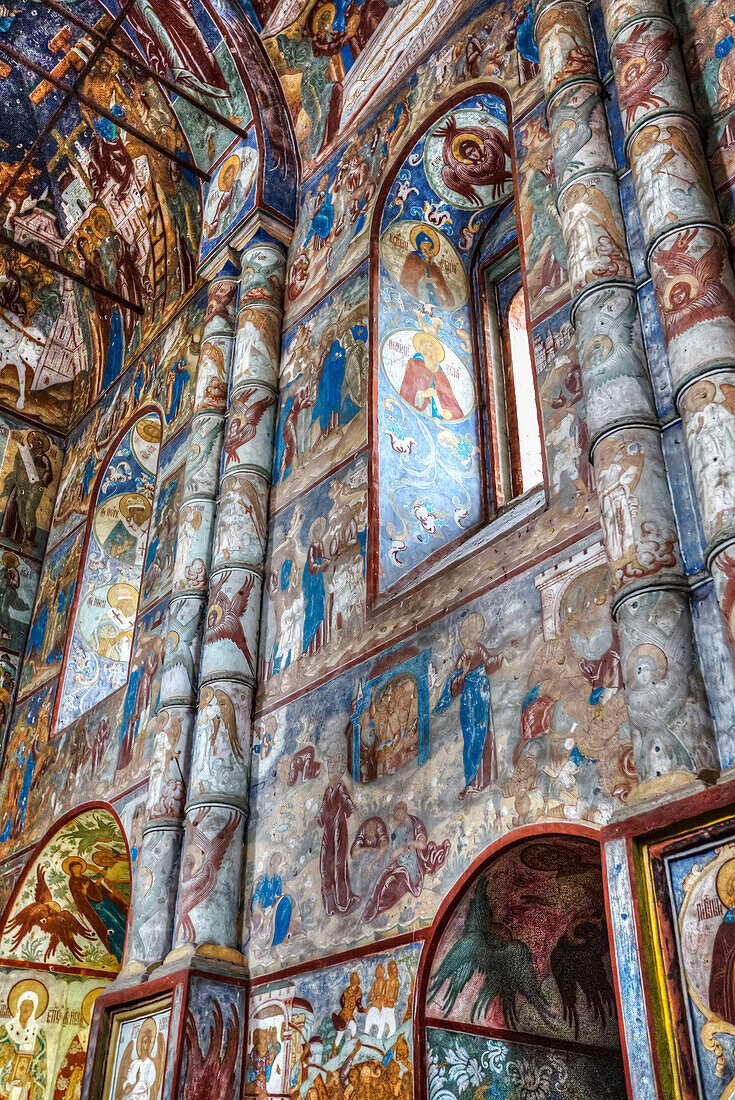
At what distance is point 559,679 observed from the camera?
17.7 ft

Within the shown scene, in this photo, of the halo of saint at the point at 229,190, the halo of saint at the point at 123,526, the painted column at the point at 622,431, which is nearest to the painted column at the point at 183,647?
the halo of saint at the point at 229,190

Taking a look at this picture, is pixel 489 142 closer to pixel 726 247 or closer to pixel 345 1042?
pixel 726 247

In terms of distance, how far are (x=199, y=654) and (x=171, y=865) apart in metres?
1.62

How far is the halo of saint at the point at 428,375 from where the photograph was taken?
8164mm

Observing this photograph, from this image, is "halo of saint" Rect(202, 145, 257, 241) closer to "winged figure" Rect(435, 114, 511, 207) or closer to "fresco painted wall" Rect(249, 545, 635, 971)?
"winged figure" Rect(435, 114, 511, 207)

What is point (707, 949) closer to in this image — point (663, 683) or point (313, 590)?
point (663, 683)

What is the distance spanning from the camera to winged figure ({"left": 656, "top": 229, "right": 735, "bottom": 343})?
495 centimetres

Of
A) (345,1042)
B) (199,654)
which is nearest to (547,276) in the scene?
(199,654)

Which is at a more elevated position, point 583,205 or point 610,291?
point 583,205

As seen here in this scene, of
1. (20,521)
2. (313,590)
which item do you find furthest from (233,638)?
(20,521)

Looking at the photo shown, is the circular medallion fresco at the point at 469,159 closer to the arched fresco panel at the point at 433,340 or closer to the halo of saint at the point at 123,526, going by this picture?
the arched fresco panel at the point at 433,340

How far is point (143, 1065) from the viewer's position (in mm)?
6797

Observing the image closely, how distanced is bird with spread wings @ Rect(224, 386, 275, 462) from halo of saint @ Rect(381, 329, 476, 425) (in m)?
1.42

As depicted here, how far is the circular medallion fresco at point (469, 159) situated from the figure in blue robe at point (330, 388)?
1.52m
